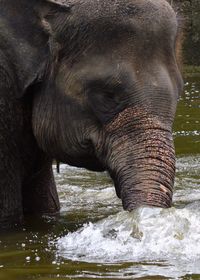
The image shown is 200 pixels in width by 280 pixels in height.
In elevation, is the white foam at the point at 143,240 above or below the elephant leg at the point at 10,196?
below

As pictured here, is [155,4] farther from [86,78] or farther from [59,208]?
[59,208]

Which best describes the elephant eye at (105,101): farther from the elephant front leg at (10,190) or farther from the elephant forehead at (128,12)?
the elephant front leg at (10,190)

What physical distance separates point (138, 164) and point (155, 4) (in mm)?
1010

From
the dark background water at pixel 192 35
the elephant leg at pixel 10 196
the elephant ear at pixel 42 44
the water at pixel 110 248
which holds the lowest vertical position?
the water at pixel 110 248

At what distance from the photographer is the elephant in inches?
218

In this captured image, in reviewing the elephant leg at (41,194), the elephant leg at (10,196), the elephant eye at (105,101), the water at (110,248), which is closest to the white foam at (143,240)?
the water at (110,248)

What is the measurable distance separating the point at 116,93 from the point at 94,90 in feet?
0.49

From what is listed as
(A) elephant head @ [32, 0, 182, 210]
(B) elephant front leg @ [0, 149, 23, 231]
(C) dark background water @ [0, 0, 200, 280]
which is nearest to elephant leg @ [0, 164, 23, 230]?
(B) elephant front leg @ [0, 149, 23, 231]

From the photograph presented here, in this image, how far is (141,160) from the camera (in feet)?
18.0

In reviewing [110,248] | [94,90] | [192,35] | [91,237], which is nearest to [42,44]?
[94,90]

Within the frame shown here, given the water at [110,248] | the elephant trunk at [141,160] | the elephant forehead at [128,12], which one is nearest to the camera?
the water at [110,248]

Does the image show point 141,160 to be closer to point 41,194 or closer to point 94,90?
point 94,90

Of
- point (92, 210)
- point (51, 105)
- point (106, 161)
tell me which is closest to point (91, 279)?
point (106, 161)

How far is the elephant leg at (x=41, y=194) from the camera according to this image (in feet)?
23.4
